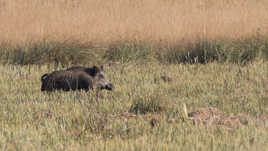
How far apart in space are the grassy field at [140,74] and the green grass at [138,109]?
0.05 ft

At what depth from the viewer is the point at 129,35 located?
1105 centimetres

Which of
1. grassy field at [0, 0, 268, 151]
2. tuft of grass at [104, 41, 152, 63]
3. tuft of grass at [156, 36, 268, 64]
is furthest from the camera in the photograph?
tuft of grass at [104, 41, 152, 63]

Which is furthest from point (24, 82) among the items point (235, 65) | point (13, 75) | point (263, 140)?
point (263, 140)

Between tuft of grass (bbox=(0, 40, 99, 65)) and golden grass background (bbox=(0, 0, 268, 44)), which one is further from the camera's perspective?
golden grass background (bbox=(0, 0, 268, 44))

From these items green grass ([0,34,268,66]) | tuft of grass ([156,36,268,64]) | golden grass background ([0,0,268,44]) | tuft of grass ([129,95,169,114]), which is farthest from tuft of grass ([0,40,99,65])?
tuft of grass ([129,95,169,114])

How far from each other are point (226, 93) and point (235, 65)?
8.35 feet

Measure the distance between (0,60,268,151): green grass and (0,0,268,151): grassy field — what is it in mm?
17

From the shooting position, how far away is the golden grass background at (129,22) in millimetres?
10875

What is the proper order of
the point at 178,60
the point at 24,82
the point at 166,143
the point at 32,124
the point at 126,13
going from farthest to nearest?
the point at 126,13 → the point at 178,60 → the point at 24,82 → the point at 32,124 → the point at 166,143

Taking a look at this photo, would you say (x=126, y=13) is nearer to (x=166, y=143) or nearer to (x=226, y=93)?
(x=226, y=93)

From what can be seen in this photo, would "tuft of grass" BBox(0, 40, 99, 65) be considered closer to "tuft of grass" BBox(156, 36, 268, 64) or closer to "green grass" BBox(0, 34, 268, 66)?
"green grass" BBox(0, 34, 268, 66)

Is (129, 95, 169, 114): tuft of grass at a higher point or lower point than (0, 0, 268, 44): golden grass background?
lower

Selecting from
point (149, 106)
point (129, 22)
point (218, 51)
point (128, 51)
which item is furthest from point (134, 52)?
point (149, 106)

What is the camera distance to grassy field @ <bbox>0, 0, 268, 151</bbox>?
4719 mm
